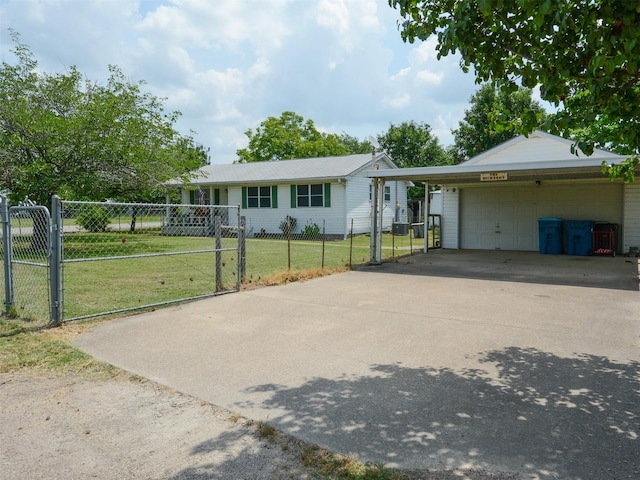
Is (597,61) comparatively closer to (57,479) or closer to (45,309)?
(57,479)

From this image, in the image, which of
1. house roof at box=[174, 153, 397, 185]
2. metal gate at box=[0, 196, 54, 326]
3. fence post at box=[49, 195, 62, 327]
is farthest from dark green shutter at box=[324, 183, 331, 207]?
fence post at box=[49, 195, 62, 327]

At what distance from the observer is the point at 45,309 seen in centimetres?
693

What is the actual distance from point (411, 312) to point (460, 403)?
345 centimetres

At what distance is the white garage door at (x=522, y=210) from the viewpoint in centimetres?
1602

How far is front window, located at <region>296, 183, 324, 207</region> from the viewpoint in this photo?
76.3 ft

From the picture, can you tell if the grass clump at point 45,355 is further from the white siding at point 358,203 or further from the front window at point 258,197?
the front window at point 258,197

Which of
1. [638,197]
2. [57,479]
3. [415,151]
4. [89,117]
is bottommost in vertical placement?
[57,479]

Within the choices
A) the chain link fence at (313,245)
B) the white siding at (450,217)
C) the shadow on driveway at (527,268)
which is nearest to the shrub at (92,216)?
the chain link fence at (313,245)

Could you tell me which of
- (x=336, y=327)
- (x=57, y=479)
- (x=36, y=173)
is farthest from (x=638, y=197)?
(x=36, y=173)

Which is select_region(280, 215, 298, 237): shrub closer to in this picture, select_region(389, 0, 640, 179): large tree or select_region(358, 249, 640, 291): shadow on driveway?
select_region(358, 249, 640, 291): shadow on driveway

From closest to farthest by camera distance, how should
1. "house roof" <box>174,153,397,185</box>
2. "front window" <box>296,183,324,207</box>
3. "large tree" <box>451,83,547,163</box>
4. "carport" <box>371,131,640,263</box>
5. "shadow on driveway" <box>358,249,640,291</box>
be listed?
"shadow on driveway" <box>358,249,640,291</box> → "carport" <box>371,131,640,263</box> → "house roof" <box>174,153,397,185</box> → "front window" <box>296,183,324,207</box> → "large tree" <box>451,83,547,163</box>

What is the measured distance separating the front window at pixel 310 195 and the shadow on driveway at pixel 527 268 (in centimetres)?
819

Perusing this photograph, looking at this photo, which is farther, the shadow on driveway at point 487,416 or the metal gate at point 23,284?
the metal gate at point 23,284

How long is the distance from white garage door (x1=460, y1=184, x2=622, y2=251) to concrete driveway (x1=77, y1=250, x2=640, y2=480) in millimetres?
8405
